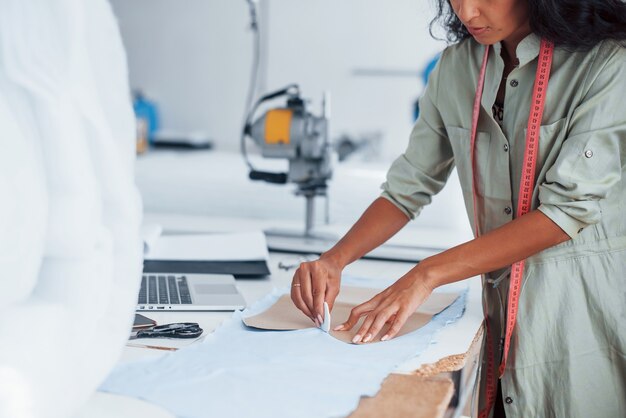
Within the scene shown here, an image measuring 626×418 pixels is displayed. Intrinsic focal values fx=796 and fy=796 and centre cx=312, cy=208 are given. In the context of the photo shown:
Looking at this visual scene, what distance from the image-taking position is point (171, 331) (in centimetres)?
124

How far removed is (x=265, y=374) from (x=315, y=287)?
0.40 meters

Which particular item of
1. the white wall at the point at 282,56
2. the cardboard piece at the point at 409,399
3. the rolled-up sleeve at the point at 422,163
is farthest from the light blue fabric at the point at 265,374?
the white wall at the point at 282,56

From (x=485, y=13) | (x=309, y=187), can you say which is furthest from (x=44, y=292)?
(x=309, y=187)

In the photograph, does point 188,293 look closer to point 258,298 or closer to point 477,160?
point 258,298

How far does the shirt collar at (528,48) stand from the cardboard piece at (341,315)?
465 millimetres

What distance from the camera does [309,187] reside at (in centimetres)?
229

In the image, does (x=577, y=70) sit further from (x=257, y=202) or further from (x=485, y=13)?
(x=257, y=202)

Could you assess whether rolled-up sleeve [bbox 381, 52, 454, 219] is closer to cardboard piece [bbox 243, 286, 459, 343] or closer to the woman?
the woman

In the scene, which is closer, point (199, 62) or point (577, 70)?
point (577, 70)

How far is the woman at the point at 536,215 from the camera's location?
1297 millimetres

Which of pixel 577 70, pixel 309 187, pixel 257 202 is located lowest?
pixel 257 202

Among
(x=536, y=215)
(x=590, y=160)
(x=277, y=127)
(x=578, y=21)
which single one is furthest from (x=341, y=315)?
(x=277, y=127)

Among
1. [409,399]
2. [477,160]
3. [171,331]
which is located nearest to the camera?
[409,399]

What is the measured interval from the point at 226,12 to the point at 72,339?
158 inches
